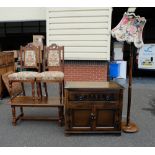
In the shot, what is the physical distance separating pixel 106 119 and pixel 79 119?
40cm

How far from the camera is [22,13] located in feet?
22.3

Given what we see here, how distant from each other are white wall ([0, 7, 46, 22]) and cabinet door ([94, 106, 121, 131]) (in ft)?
14.6

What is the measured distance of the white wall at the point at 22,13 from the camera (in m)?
6.66

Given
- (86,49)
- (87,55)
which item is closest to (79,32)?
(86,49)

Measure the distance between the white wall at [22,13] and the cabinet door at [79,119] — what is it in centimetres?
436

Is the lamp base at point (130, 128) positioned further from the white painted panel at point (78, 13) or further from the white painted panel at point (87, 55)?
the white painted panel at point (78, 13)

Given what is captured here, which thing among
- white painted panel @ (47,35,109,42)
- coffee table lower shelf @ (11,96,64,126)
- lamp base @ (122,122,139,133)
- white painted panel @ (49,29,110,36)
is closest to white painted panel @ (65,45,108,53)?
white painted panel @ (47,35,109,42)

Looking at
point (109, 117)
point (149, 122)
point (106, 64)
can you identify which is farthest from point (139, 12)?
point (109, 117)

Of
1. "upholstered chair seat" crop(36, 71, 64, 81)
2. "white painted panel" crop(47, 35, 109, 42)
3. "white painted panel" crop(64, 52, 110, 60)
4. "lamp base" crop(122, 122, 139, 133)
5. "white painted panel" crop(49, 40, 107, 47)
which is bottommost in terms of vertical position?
"lamp base" crop(122, 122, 139, 133)

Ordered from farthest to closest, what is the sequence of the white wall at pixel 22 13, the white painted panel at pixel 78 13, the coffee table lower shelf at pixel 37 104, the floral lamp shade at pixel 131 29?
the white wall at pixel 22 13, the white painted panel at pixel 78 13, the coffee table lower shelf at pixel 37 104, the floral lamp shade at pixel 131 29

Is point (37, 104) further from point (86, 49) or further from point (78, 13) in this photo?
point (78, 13)

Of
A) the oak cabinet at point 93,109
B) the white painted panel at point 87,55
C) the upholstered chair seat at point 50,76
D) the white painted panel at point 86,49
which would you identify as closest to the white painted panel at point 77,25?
the white painted panel at point 86,49

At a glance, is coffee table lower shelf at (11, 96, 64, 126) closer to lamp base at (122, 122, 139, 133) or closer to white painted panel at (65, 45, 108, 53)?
lamp base at (122, 122, 139, 133)

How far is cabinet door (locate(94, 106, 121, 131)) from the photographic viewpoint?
3.12 metres
